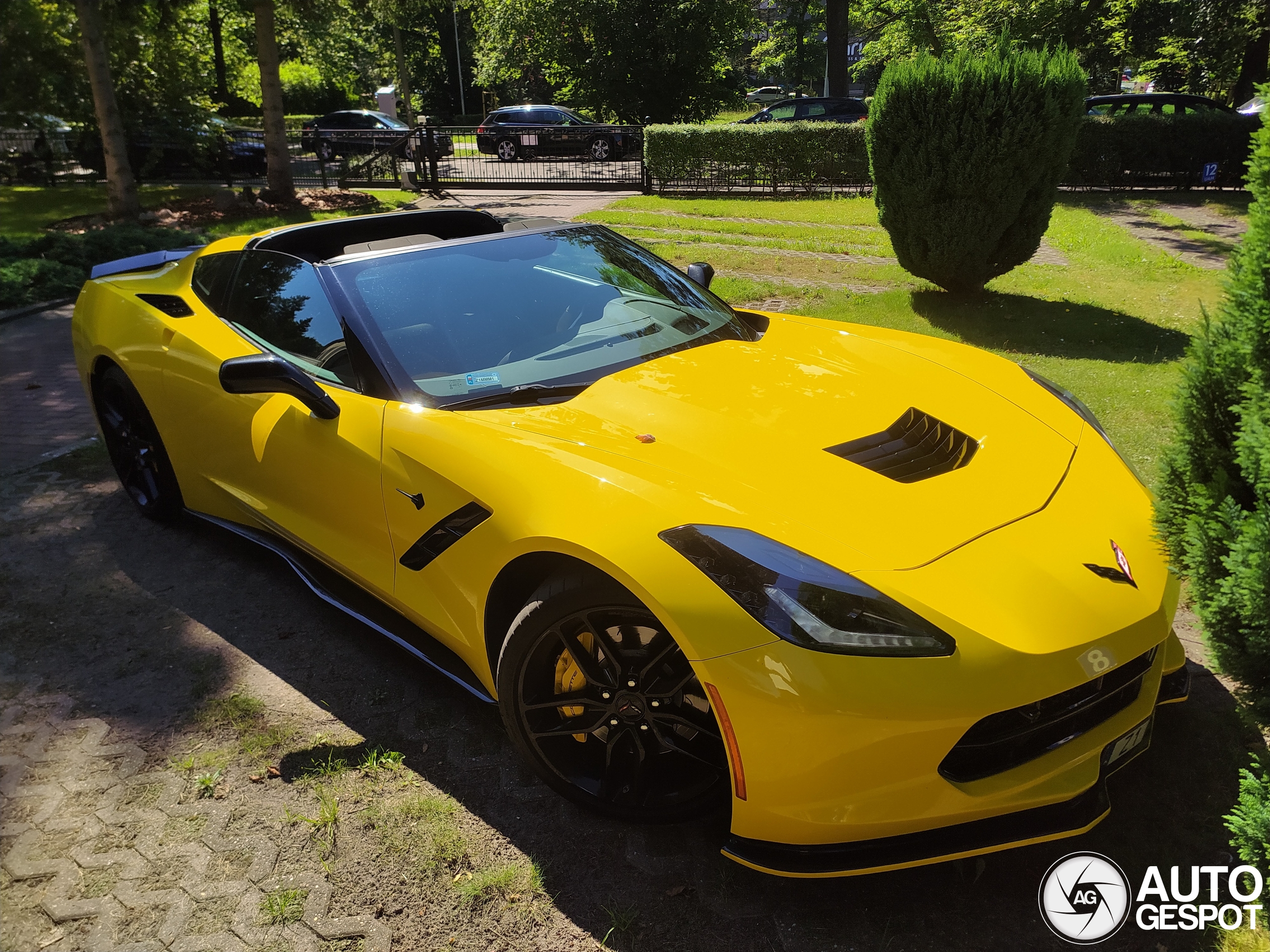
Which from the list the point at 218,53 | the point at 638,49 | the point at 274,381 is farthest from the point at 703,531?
the point at 218,53

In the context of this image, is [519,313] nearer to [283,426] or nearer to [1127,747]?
[283,426]

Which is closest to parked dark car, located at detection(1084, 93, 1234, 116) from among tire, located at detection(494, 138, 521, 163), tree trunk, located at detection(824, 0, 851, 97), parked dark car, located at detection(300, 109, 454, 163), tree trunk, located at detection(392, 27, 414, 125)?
tree trunk, located at detection(824, 0, 851, 97)

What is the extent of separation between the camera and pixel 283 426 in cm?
310

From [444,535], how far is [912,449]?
55.0 inches

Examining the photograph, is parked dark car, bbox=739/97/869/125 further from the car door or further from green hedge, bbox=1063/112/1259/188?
the car door

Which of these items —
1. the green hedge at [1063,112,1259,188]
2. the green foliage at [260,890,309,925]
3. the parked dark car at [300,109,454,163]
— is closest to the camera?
the green foliage at [260,890,309,925]

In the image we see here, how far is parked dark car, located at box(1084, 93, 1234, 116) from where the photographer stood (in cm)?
1732

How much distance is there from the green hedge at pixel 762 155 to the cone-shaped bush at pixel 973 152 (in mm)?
10026

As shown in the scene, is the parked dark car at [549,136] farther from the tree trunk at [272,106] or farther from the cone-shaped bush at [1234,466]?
the cone-shaped bush at [1234,466]

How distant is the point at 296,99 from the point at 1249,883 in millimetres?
46100

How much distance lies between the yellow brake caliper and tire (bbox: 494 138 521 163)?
22.4 metres

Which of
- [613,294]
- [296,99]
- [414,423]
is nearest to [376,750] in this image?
[414,423]

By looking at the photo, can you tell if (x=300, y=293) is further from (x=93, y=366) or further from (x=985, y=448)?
(x=985, y=448)

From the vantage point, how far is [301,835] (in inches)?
96.3
